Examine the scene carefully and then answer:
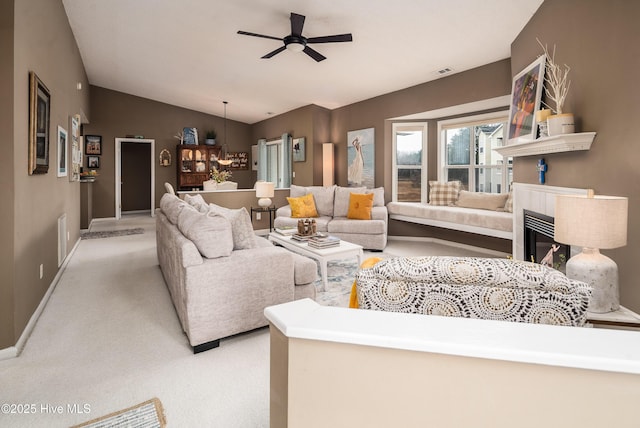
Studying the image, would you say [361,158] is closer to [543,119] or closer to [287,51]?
[287,51]

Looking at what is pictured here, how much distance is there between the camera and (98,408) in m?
1.71

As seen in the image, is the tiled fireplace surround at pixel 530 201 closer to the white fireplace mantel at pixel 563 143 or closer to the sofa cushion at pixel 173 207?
the white fireplace mantel at pixel 563 143

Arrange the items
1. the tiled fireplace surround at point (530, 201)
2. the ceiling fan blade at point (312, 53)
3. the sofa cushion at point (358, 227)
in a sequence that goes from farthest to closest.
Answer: the sofa cushion at point (358, 227) → the ceiling fan blade at point (312, 53) → the tiled fireplace surround at point (530, 201)

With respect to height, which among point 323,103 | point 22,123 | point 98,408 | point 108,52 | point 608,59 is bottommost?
point 98,408

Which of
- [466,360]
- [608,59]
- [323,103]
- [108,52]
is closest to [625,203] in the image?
[608,59]

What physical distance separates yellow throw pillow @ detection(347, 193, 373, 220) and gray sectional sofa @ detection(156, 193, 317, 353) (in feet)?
9.18

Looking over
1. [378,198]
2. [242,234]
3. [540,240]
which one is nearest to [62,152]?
[242,234]

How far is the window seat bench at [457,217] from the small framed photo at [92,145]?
6936 millimetres

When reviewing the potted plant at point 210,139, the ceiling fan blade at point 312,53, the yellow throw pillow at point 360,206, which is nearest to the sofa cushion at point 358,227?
the yellow throw pillow at point 360,206

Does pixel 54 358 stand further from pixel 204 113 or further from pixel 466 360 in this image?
pixel 204 113

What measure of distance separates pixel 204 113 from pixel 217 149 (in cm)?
110

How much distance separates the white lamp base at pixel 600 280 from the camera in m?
1.53

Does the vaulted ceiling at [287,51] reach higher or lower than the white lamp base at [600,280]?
higher

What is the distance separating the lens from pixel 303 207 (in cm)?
579
